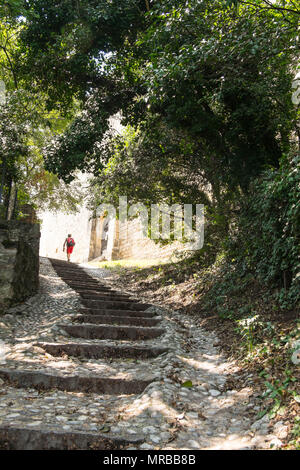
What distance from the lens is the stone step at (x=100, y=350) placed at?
3.66 m

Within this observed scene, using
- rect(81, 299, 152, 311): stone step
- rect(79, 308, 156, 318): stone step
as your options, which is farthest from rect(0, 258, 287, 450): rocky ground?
rect(81, 299, 152, 311): stone step

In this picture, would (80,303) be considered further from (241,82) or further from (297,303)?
(241,82)

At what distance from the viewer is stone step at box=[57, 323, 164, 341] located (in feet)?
14.3

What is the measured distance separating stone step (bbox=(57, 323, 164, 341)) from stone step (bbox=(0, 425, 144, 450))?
2303mm

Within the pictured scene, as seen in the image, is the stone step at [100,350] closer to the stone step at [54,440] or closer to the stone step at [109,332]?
the stone step at [109,332]

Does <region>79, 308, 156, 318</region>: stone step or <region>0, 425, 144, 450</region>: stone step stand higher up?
<region>79, 308, 156, 318</region>: stone step

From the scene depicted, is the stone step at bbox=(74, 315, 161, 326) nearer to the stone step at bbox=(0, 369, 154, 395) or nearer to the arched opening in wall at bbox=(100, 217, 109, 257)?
the stone step at bbox=(0, 369, 154, 395)

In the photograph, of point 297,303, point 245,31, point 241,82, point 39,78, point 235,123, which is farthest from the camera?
point 39,78

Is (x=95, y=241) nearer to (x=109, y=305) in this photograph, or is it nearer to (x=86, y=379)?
(x=109, y=305)

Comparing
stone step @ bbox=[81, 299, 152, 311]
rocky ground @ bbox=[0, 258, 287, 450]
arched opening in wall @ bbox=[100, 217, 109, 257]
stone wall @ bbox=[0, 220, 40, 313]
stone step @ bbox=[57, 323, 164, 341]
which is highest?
arched opening in wall @ bbox=[100, 217, 109, 257]

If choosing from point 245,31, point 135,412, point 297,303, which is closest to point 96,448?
point 135,412

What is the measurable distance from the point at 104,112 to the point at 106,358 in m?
5.44

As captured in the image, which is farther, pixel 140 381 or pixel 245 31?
pixel 245 31

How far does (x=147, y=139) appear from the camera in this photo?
23.7 ft
